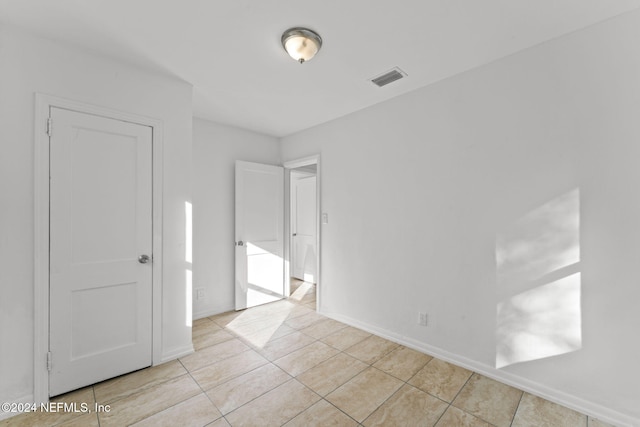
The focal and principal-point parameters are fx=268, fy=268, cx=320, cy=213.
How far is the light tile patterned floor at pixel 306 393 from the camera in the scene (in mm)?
1743

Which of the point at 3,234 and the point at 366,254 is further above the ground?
the point at 3,234

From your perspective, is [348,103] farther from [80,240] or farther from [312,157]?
[80,240]

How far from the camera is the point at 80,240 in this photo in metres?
2.04

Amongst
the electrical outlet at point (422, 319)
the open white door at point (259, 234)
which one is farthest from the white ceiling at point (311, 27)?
the electrical outlet at point (422, 319)

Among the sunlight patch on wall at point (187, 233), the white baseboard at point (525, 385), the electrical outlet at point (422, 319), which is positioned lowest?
the white baseboard at point (525, 385)

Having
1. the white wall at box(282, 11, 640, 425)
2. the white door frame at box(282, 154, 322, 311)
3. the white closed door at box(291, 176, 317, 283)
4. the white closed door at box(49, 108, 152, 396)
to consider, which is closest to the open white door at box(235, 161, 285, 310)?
the white door frame at box(282, 154, 322, 311)

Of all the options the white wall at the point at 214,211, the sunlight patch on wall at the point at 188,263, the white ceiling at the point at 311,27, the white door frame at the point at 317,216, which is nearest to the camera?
the white ceiling at the point at 311,27

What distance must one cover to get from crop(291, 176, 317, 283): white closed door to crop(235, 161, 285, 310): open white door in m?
1.21

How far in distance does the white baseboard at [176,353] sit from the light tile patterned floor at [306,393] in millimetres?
55

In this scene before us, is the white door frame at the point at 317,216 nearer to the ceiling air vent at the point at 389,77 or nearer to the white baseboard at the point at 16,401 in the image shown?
the ceiling air vent at the point at 389,77

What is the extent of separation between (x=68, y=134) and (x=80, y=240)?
0.80m

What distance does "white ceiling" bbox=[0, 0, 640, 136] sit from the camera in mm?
1646

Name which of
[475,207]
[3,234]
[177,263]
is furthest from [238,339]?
[475,207]

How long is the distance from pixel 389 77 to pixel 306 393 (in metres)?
2.74
